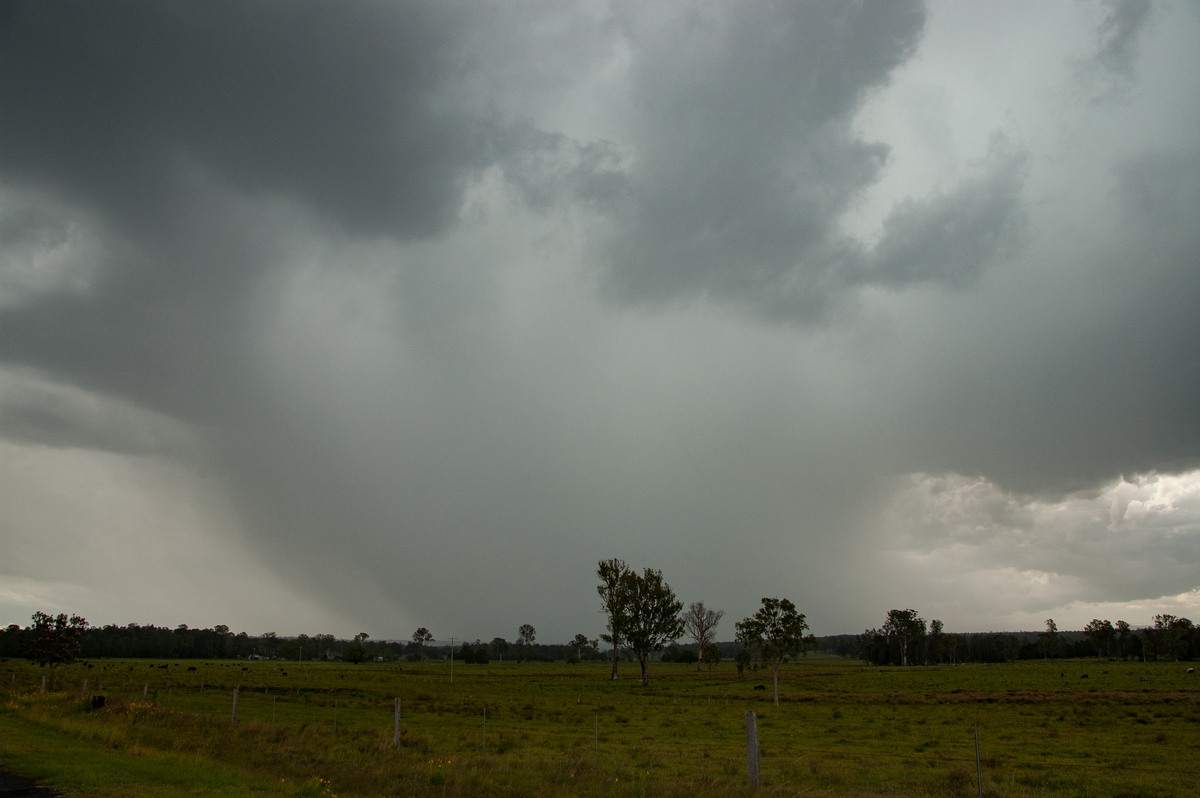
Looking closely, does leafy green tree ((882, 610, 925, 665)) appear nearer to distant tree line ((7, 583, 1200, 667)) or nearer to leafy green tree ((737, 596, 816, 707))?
distant tree line ((7, 583, 1200, 667))

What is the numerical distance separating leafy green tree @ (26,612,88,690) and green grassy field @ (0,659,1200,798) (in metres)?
19.6

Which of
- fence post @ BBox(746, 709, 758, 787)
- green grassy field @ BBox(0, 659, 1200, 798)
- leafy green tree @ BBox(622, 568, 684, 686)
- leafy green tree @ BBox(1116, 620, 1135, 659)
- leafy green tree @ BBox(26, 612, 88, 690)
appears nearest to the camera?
fence post @ BBox(746, 709, 758, 787)

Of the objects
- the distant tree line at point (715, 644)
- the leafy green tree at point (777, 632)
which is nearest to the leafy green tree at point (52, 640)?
the distant tree line at point (715, 644)

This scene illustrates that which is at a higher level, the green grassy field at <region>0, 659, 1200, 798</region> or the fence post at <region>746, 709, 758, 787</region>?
the fence post at <region>746, 709, 758, 787</region>

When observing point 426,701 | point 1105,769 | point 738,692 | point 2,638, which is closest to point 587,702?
point 426,701

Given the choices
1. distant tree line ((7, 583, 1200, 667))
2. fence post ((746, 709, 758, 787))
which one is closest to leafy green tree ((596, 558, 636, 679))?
distant tree line ((7, 583, 1200, 667))

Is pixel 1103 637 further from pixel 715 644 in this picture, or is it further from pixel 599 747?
pixel 599 747

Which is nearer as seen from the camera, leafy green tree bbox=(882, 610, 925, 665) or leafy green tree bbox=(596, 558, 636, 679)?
leafy green tree bbox=(596, 558, 636, 679)

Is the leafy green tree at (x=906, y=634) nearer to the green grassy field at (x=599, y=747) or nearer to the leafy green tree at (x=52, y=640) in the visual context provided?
the green grassy field at (x=599, y=747)

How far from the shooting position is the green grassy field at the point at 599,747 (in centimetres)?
1641

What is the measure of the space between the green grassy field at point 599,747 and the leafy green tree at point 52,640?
64.5 ft

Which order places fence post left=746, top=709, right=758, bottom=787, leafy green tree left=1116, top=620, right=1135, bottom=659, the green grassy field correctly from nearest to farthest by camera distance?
fence post left=746, top=709, right=758, bottom=787 < the green grassy field < leafy green tree left=1116, top=620, right=1135, bottom=659

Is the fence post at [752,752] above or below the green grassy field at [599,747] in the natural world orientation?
above

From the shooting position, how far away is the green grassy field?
53.8 ft
